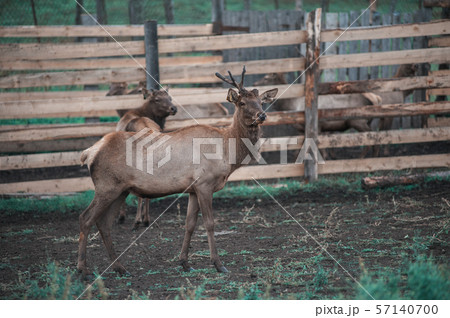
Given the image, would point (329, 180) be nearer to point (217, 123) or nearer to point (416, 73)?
point (217, 123)

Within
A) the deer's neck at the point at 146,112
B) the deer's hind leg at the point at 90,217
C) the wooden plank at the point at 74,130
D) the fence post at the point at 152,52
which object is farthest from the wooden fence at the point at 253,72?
the deer's hind leg at the point at 90,217

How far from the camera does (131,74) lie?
973cm

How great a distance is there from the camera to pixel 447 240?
6.45m

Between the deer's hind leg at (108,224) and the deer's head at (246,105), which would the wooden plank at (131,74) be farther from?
the deer's hind leg at (108,224)

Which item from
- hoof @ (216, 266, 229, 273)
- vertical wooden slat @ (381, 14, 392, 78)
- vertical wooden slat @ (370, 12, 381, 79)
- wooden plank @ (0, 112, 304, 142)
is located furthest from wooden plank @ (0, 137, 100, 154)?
vertical wooden slat @ (381, 14, 392, 78)

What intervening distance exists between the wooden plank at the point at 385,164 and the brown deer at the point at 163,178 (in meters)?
3.91

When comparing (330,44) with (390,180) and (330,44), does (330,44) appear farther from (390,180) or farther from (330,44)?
(390,180)

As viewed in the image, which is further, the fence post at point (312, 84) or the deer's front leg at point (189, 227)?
the fence post at point (312, 84)

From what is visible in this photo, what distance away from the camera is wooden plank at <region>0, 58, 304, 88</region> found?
9656 mm

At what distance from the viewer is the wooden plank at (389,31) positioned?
9766 mm

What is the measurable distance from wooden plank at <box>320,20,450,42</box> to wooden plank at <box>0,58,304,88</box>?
792 millimetres

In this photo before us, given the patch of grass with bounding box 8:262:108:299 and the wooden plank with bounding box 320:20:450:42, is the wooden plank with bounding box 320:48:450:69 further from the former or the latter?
the patch of grass with bounding box 8:262:108:299

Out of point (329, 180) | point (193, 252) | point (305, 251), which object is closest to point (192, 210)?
point (193, 252)

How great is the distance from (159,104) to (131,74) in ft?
3.15
